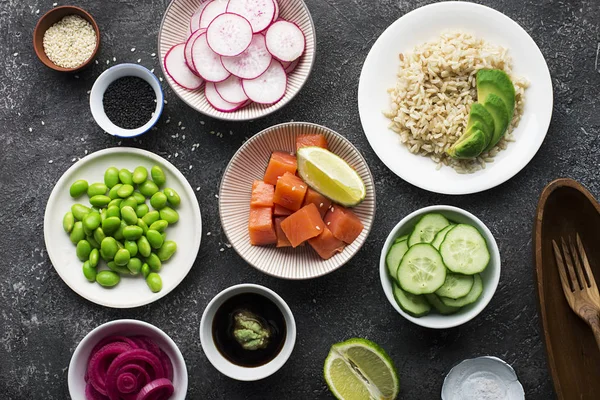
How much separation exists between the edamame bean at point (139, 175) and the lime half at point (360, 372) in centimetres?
108

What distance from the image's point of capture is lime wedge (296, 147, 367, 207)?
2.51 meters

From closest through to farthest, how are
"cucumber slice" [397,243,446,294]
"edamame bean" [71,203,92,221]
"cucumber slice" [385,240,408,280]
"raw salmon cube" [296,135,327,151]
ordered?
"cucumber slice" [397,243,446,294] → "cucumber slice" [385,240,408,280] → "raw salmon cube" [296,135,327,151] → "edamame bean" [71,203,92,221]

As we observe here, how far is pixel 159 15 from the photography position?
2.81m

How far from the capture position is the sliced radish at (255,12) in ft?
8.54

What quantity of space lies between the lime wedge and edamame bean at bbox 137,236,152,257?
747 millimetres

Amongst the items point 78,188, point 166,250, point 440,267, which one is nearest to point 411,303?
point 440,267

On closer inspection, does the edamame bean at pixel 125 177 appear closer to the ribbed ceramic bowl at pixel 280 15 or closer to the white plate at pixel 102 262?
the white plate at pixel 102 262

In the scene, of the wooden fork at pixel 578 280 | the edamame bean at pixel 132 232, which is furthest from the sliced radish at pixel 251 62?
the wooden fork at pixel 578 280

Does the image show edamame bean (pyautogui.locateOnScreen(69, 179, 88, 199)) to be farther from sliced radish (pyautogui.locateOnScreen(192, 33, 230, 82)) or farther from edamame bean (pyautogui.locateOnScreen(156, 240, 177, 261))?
sliced radish (pyautogui.locateOnScreen(192, 33, 230, 82))

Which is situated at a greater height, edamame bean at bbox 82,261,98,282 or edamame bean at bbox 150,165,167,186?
edamame bean at bbox 150,165,167,186

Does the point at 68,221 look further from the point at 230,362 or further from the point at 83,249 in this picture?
the point at 230,362

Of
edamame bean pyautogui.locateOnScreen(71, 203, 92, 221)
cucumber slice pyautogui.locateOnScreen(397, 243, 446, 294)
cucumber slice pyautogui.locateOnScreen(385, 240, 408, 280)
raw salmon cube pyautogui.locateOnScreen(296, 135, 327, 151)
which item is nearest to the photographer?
cucumber slice pyautogui.locateOnScreen(397, 243, 446, 294)

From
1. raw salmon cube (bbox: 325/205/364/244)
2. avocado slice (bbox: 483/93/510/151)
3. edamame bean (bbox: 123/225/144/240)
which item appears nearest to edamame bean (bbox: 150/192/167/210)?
edamame bean (bbox: 123/225/144/240)

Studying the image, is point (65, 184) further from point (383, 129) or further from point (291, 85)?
point (383, 129)
